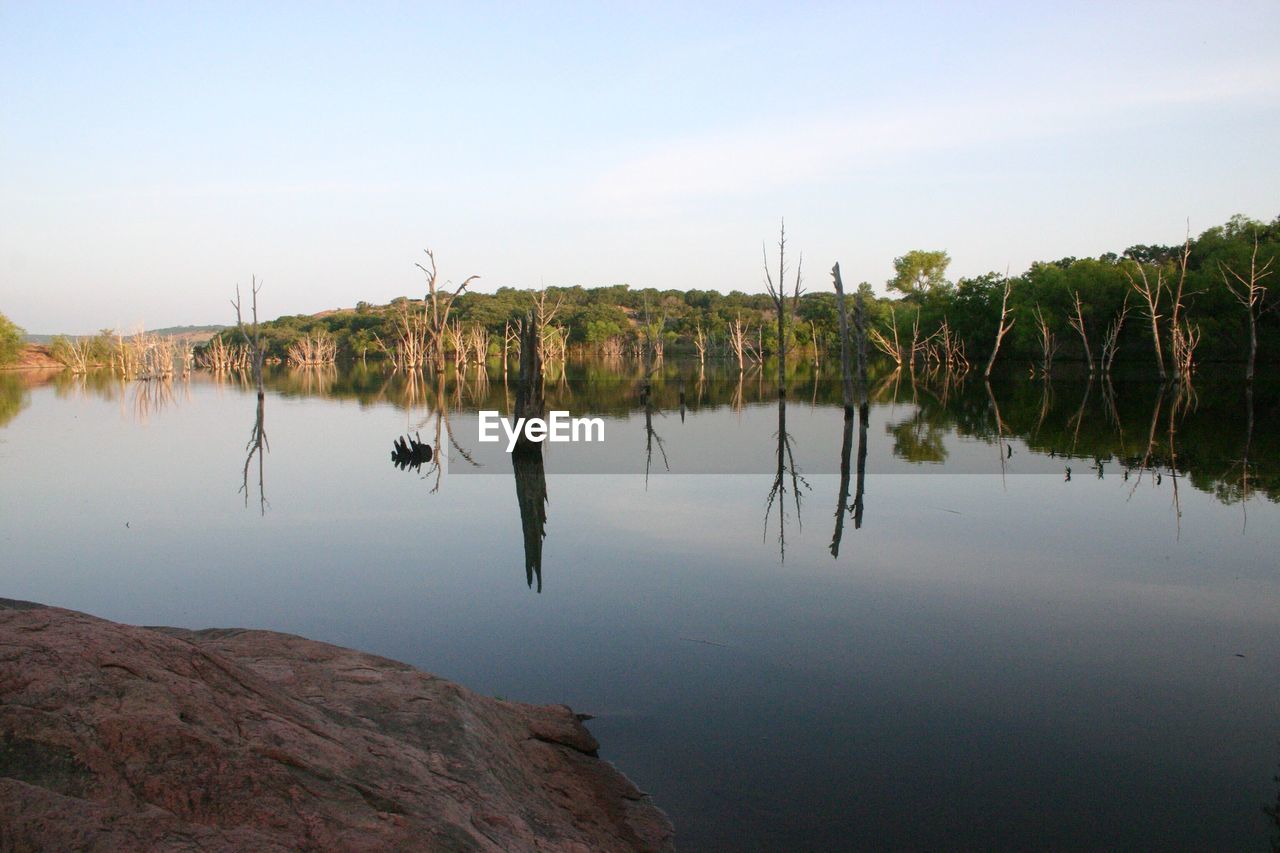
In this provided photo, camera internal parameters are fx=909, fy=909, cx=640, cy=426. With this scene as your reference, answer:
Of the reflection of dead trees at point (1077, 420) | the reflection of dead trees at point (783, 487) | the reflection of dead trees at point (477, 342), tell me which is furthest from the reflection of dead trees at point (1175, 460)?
the reflection of dead trees at point (477, 342)

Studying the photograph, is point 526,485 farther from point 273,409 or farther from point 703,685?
point 273,409

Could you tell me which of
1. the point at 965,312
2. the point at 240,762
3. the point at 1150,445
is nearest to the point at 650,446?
the point at 1150,445

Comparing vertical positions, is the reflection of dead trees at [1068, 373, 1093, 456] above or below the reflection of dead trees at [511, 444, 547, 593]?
above

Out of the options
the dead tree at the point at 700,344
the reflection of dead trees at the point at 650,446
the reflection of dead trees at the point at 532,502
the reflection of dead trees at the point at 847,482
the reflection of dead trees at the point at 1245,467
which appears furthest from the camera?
the dead tree at the point at 700,344

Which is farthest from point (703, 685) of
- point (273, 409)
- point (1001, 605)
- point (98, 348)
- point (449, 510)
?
point (98, 348)

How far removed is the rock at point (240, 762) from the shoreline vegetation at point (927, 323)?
22049mm

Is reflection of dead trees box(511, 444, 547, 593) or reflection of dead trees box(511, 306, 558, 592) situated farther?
reflection of dead trees box(511, 306, 558, 592)

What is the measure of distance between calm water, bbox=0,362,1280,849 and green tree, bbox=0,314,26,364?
72123mm

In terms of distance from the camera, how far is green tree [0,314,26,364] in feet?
265

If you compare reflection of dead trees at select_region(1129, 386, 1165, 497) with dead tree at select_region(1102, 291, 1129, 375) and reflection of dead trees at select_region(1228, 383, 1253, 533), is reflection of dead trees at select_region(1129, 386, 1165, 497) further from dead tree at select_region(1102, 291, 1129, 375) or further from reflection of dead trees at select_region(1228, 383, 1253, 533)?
dead tree at select_region(1102, 291, 1129, 375)

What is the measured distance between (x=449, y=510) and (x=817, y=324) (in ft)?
270

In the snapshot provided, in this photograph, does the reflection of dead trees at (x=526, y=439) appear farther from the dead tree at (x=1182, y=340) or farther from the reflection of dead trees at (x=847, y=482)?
the dead tree at (x=1182, y=340)

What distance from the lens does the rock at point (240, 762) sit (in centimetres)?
289

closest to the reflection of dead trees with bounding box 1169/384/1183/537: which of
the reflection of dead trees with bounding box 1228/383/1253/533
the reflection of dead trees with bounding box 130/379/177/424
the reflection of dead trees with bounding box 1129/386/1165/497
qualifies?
the reflection of dead trees with bounding box 1129/386/1165/497
